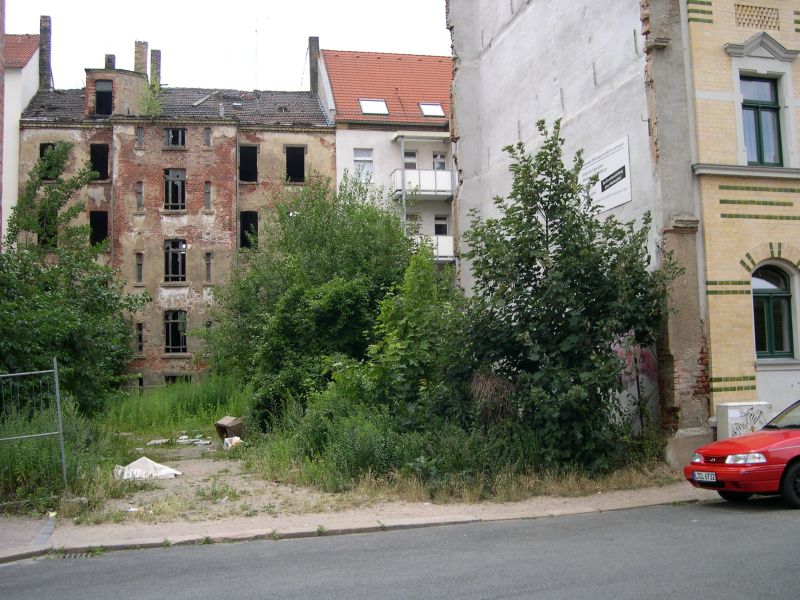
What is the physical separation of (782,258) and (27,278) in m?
15.5

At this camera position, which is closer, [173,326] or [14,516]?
[14,516]

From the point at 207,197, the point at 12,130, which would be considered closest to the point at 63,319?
the point at 207,197

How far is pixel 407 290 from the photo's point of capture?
50.7 ft

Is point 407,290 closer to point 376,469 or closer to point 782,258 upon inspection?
point 376,469

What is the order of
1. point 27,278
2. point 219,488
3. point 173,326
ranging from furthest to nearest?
1. point 173,326
2. point 27,278
3. point 219,488

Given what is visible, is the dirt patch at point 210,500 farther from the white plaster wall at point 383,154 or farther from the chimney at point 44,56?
the chimney at point 44,56

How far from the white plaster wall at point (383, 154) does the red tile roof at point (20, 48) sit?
1677 cm

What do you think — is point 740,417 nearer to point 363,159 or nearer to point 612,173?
point 612,173

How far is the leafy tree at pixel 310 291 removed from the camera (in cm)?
1969

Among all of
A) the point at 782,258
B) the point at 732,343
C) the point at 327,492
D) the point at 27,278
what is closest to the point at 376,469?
the point at 327,492

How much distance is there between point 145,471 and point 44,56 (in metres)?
36.9

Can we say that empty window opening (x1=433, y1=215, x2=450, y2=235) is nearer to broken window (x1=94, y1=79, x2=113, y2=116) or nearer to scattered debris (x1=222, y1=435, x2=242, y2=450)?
broken window (x1=94, y1=79, x2=113, y2=116)

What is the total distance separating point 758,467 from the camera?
9984 mm

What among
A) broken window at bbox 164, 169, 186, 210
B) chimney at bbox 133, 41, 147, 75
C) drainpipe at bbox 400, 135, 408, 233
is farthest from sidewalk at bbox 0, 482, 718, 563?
chimney at bbox 133, 41, 147, 75
